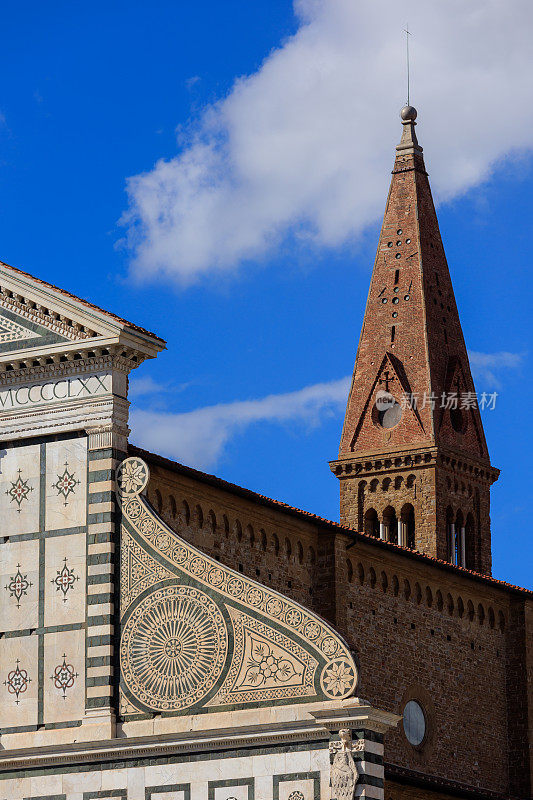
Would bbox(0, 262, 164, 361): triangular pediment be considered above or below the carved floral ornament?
above

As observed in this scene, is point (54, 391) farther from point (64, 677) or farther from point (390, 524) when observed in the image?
point (390, 524)

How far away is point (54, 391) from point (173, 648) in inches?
148

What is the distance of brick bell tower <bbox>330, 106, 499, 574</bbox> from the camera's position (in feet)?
144

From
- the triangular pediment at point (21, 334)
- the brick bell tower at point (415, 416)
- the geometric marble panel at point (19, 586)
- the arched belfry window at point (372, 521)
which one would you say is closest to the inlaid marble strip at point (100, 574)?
the geometric marble panel at point (19, 586)

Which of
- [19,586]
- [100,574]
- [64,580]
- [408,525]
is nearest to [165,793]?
[100,574]

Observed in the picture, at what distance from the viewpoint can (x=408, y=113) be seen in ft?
158

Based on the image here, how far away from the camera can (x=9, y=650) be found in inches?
896

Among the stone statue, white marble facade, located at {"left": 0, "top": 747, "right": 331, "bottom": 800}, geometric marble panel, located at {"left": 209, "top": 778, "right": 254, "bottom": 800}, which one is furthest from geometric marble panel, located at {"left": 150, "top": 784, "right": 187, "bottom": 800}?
the stone statue

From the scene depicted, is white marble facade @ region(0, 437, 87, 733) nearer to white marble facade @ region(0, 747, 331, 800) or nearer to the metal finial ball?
white marble facade @ region(0, 747, 331, 800)

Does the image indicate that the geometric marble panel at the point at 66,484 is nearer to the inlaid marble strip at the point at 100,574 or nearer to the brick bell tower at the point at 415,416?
the inlaid marble strip at the point at 100,574

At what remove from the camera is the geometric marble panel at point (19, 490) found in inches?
909

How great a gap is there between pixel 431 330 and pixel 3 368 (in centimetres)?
2287

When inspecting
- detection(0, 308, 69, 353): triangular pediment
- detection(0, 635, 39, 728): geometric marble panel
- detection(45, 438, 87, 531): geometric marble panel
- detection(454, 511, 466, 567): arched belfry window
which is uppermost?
detection(454, 511, 466, 567): arched belfry window

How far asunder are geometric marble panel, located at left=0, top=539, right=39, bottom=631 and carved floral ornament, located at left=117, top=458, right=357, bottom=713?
4.02ft
